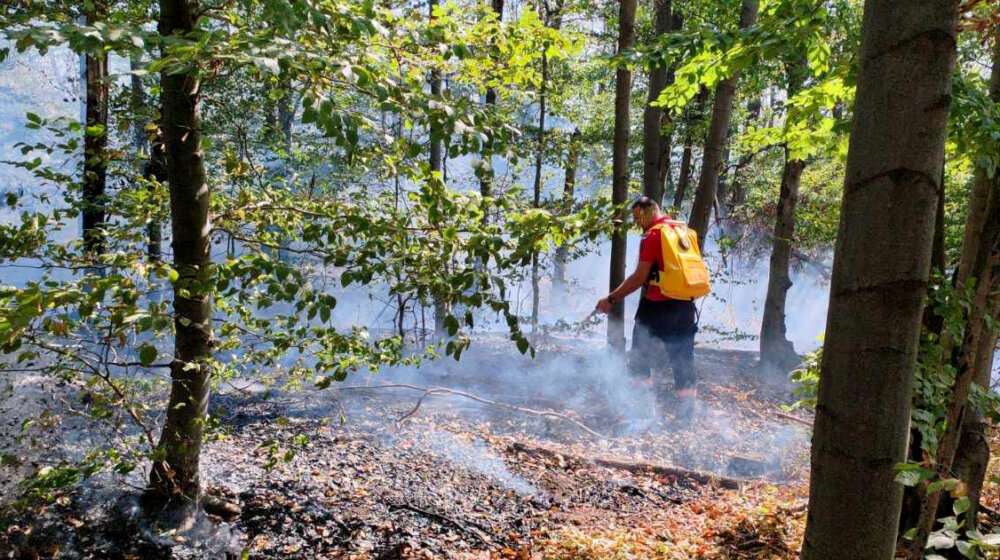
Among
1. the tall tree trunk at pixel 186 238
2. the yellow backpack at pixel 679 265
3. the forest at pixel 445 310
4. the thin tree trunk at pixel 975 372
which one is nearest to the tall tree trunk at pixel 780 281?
the forest at pixel 445 310

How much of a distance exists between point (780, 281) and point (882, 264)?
1169cm

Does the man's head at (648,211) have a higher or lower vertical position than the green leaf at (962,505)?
higher

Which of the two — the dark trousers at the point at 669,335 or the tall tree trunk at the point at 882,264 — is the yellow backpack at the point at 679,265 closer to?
the dark trousers at the point at 669,335

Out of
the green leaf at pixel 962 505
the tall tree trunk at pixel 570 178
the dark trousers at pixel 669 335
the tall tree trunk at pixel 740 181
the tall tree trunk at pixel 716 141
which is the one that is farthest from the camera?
the tall tree trunk at pixel 740 181

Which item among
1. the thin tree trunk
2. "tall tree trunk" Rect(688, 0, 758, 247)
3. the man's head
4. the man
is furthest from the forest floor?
"tall tree trunk" Rect(688, 0, 758, 247)

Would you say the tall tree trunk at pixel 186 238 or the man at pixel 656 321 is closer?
the tall tree trunk at pixel 186 238

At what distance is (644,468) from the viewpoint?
588 centimetres

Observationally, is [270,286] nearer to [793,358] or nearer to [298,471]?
[298,471]

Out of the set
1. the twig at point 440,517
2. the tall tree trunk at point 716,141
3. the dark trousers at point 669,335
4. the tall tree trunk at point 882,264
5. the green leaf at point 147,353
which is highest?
the tall tree trunk at point 716,141

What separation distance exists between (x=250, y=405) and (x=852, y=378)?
6.46 meters

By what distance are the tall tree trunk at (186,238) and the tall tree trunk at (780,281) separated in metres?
10.4

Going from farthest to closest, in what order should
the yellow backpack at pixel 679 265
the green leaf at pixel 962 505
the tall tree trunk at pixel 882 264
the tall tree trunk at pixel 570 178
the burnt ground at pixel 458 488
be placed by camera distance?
the yellow backpack at pixel 679 265 → the tall tree trunk at pixel 570 178 → the burnt ground at pixel 458 488 → the green leaf at pixel 962 505 → the tall tree trunk at pixel 882 264

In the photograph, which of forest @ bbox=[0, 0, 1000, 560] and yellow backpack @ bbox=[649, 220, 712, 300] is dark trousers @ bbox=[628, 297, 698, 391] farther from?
yellow backpack @ bbox=[649, 220, 712, 300]

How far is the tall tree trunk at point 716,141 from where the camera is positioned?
8.74m
